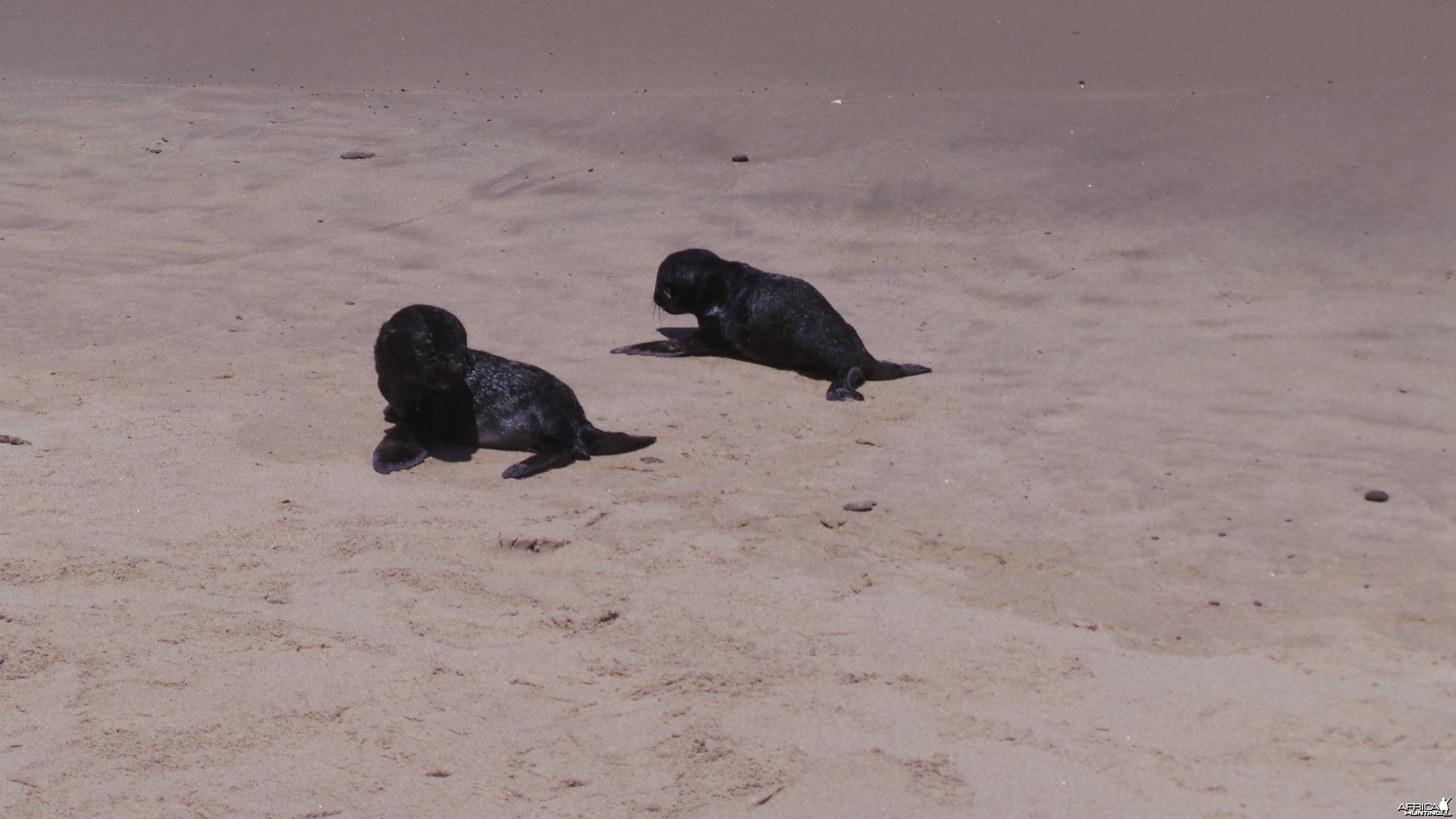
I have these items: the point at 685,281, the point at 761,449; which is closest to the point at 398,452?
the point at 761,449

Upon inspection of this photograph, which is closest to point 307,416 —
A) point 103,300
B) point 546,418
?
point 546,418

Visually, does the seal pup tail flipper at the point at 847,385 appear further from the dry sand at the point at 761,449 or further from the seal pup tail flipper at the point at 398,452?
the seal pup tail flipper at the point at 398,452

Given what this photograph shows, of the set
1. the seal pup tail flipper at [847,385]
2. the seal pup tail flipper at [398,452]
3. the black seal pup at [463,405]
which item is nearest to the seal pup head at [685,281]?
the seal pup tail flipper at [847,385]

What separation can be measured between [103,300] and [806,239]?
4178mm

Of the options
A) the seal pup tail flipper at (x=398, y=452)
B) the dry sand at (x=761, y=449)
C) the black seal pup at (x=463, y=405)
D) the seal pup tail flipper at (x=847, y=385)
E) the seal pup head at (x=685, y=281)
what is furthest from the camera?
the seal pup head at (x=685, y=281)

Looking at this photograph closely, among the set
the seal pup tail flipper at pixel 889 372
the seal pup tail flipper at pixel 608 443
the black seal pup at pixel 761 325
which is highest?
the black seal pup at pixel 761 325

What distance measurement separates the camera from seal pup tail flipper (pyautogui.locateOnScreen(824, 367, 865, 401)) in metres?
6.26

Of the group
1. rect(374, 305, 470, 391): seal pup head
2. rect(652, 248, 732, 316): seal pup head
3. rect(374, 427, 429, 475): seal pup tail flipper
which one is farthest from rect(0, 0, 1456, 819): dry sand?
rect(374, 305, 470, 391): seal pup head

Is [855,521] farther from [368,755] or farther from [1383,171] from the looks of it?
[1383,171]

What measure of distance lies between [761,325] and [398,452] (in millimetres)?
2437

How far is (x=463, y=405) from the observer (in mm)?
5531

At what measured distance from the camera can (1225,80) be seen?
434 inches

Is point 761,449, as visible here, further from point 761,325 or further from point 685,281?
point 685,281

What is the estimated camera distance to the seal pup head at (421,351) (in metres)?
5.33
